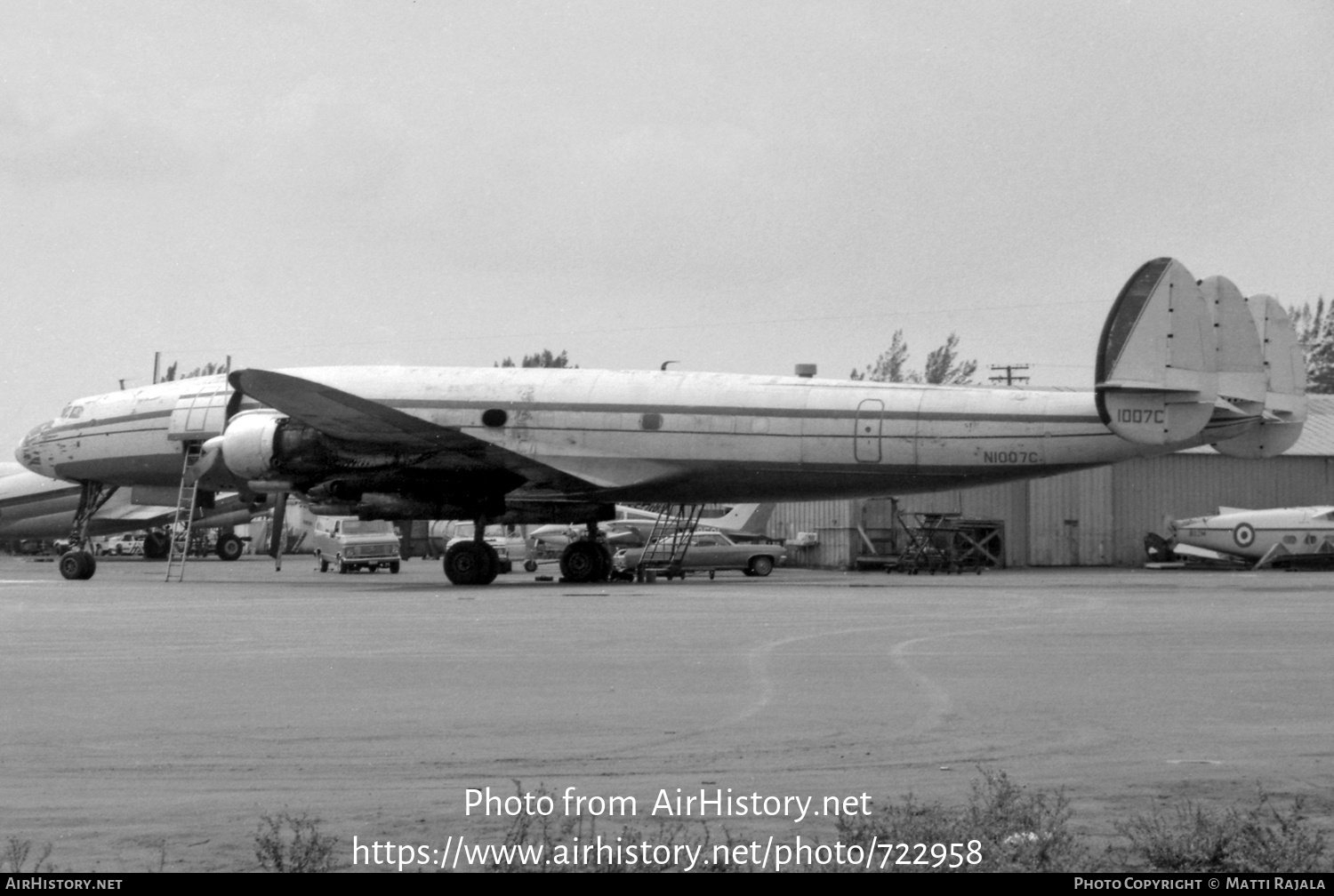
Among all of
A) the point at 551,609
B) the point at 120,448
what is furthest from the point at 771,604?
the point at 120,448

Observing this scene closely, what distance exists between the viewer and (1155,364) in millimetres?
26281

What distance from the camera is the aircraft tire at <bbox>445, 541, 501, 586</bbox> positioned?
98.7 feet

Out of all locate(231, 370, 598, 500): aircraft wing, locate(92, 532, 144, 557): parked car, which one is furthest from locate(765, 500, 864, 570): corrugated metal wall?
locate(92, 532, 144, 557): parked car

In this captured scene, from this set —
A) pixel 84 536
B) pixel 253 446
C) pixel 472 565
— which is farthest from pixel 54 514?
pixel 472 565

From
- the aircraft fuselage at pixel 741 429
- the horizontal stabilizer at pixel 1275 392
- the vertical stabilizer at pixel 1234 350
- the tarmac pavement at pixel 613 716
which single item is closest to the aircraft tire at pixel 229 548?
the aircraft fuselage at pixel 741 429

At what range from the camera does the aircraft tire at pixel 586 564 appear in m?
32.3

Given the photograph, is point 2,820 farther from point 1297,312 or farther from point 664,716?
point 1297,312

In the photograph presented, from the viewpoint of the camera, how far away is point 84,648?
602 inches

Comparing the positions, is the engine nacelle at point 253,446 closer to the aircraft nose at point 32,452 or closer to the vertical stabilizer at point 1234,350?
the aircraft nose at point 32,452

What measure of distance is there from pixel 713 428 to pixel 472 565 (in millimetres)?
5817

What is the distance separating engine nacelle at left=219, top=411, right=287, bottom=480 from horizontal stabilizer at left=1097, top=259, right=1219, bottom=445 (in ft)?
52.6

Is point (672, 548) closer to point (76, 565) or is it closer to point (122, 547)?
point (76, 565)

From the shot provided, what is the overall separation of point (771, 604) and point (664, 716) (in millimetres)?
12380
